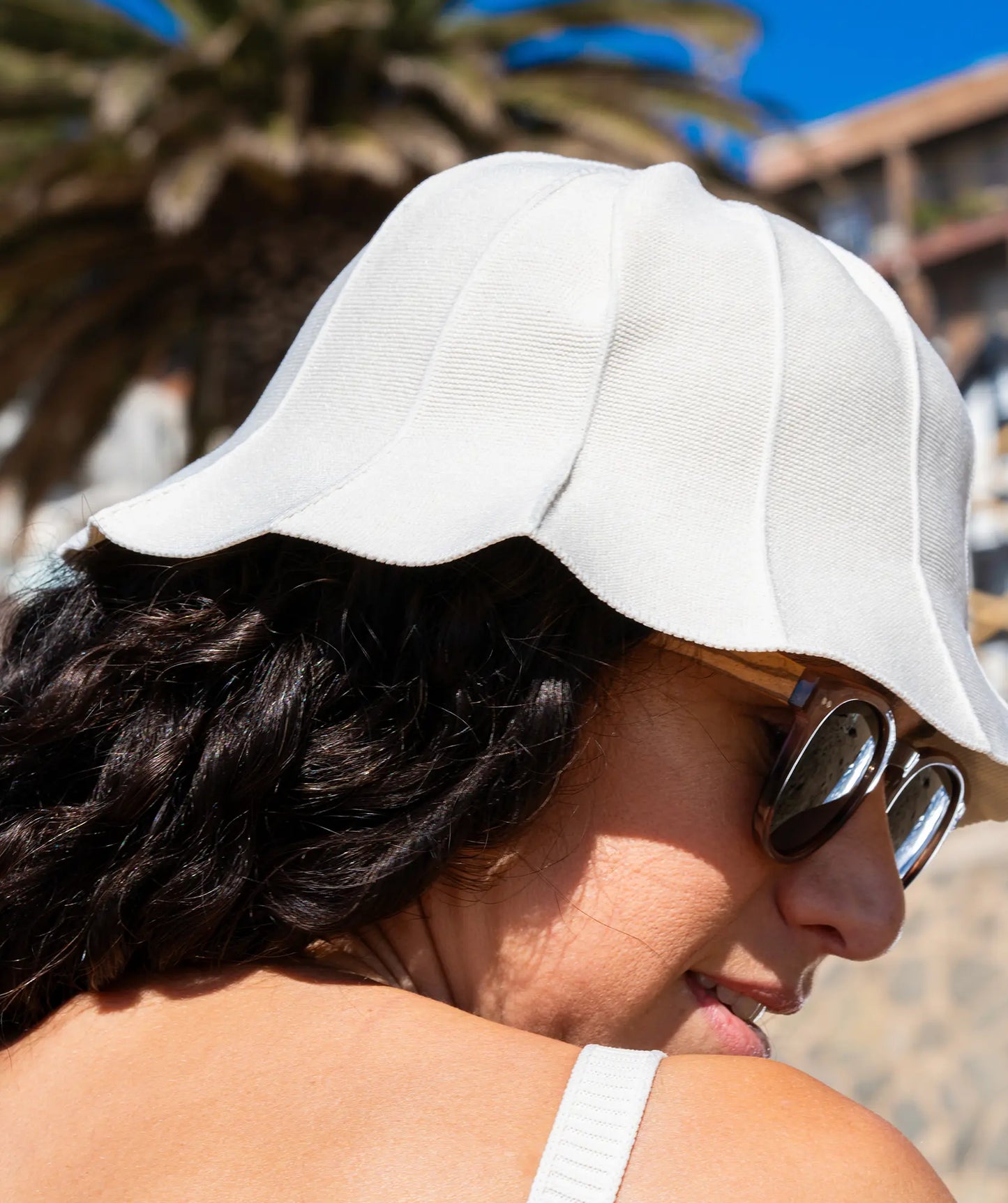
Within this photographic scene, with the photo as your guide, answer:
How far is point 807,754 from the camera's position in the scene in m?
1.40

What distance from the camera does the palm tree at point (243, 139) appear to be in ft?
24.2

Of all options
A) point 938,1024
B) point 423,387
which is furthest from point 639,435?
point 938,1024

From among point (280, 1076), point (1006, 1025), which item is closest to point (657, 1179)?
point (280, 1076)

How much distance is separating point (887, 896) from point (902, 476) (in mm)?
462

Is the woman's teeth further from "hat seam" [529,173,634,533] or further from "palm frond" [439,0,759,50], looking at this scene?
"palm frond" [439,0,759,50]

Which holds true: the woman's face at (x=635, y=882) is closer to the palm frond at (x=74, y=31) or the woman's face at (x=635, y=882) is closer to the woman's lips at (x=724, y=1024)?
the woman's lips at (x=724, y=1024)

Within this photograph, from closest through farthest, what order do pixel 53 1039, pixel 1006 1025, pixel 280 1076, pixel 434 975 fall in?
1. pixel 280 1076
2. pixel 53 1039
3. pixel 434 975
4. pixel 1006 1025

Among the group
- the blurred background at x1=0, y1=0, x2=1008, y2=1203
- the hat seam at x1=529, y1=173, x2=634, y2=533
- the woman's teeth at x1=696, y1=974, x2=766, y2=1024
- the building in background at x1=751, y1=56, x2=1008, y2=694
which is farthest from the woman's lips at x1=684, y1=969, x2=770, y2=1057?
the building in background at x1=751, y1=56, x2=1008, y2=694

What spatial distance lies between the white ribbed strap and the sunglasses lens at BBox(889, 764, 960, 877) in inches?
31.8

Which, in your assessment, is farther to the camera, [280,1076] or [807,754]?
[807,754]

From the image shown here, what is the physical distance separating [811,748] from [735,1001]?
306 millimetres

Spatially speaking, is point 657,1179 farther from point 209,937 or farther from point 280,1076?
point 209,937

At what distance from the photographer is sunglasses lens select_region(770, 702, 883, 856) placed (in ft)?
4.54

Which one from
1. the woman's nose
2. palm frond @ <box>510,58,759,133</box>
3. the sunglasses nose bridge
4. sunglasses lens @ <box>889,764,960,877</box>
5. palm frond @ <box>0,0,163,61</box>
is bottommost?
palm frond @ <box>0,0,163,61</box>
